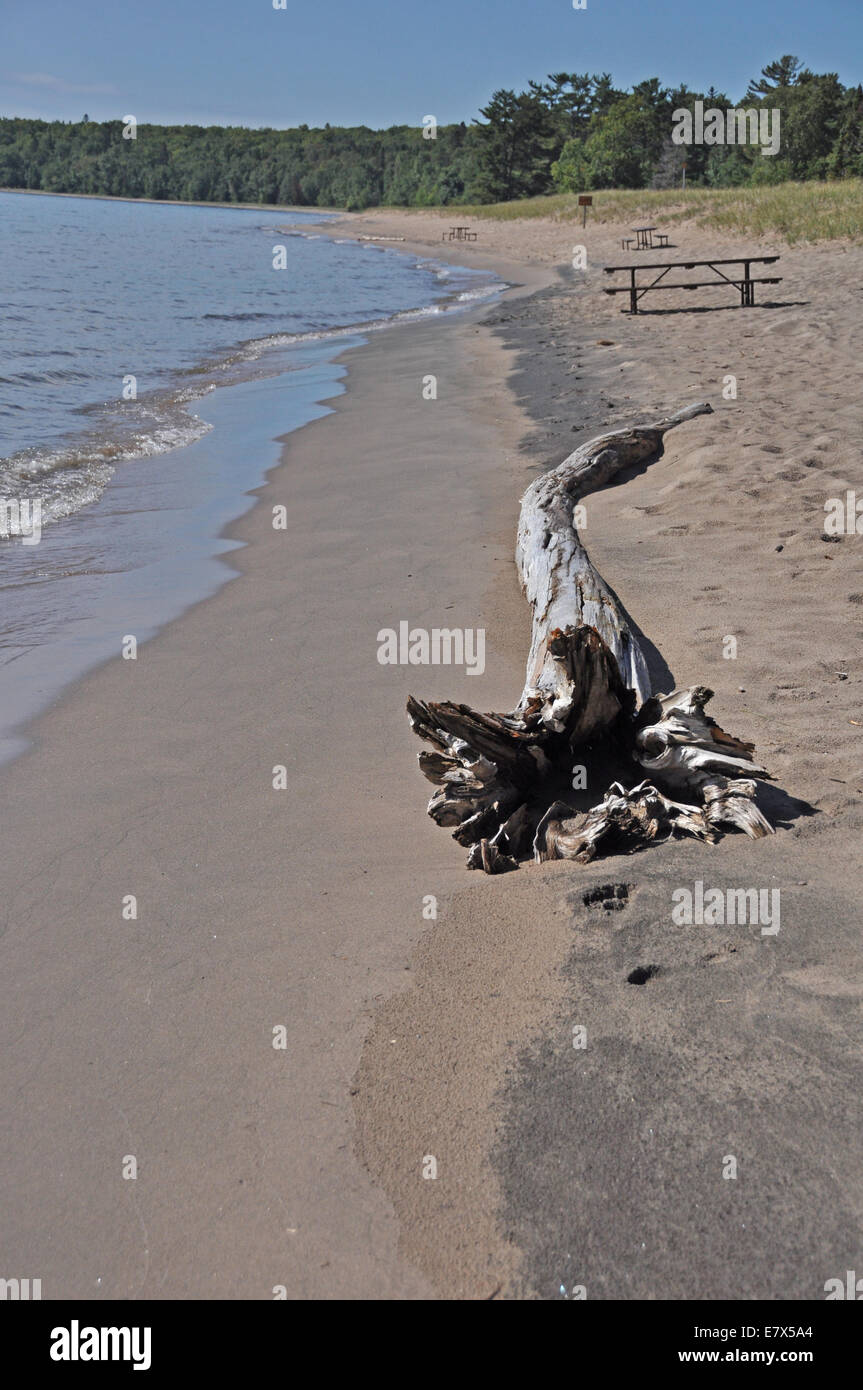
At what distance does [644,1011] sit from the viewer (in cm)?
255

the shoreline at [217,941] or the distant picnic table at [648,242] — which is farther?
the distant picnic table at [648,242]

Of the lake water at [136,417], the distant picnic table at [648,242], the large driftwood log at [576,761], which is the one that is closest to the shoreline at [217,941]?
the large driftwood log at [576,761]

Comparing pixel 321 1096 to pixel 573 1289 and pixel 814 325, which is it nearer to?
pixel 573 1289

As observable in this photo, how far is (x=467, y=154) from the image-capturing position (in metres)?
86.1

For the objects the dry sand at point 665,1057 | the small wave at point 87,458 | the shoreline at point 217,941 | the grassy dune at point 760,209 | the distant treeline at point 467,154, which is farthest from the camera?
the distant treeline at point 467,154

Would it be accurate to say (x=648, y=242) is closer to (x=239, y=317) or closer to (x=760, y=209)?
(x=760, y=209)

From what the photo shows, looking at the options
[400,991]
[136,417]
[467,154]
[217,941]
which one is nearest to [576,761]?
[400,991]

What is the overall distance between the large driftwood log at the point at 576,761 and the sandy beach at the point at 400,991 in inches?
5.0

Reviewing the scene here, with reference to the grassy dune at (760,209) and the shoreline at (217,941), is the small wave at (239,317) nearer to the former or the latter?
the grassy dune at (760,209)

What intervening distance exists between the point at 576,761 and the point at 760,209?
1121 inches

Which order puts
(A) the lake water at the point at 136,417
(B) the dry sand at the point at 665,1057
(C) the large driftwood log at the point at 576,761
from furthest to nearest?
1. (A) the lake water at the point at 136,417
2. (C) the large driftwood log at the point at 576,761
3. (B) the dry sand at the point at 665,1057

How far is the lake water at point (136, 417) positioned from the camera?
20.2ft

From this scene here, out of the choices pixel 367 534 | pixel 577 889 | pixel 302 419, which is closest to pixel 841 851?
pixel 577 889

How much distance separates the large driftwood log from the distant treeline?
42384 mm
